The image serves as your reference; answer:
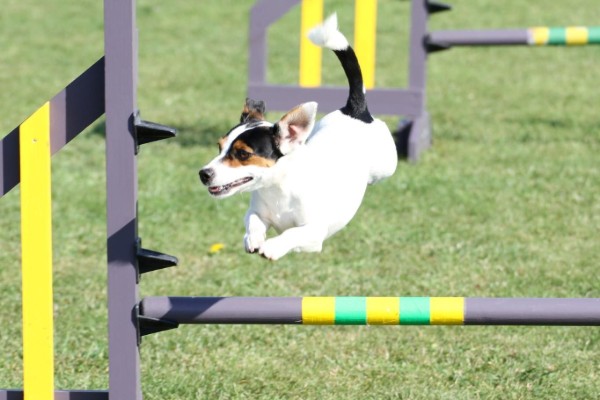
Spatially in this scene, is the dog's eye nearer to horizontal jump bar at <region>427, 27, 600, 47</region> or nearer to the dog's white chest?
the dog's white chest

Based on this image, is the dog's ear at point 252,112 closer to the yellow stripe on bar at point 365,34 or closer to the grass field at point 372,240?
the grass field at point 372,240

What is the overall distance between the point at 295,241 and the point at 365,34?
4944 mm

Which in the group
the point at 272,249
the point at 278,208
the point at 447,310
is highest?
the point at 278,208

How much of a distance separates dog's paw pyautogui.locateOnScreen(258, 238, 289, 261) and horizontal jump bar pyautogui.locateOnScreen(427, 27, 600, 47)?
508 centimetres

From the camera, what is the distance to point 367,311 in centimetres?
346

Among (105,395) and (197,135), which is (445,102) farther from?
(105,395)

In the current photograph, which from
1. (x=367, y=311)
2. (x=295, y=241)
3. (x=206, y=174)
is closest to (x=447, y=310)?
(x=367, y=311)

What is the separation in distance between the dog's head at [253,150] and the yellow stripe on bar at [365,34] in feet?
15.9

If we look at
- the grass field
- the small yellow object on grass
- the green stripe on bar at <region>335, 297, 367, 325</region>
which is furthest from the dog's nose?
the small yellow object on grass

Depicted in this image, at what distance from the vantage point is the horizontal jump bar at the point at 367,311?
3.43m

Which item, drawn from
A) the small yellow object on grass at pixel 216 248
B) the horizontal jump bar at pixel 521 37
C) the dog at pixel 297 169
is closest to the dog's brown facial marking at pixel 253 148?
the dog at pixel 297 169

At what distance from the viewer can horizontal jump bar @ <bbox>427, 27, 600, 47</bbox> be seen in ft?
25.9

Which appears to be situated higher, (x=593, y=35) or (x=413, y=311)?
(x=593, y=35)

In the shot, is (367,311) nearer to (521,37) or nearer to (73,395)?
(73,395)
